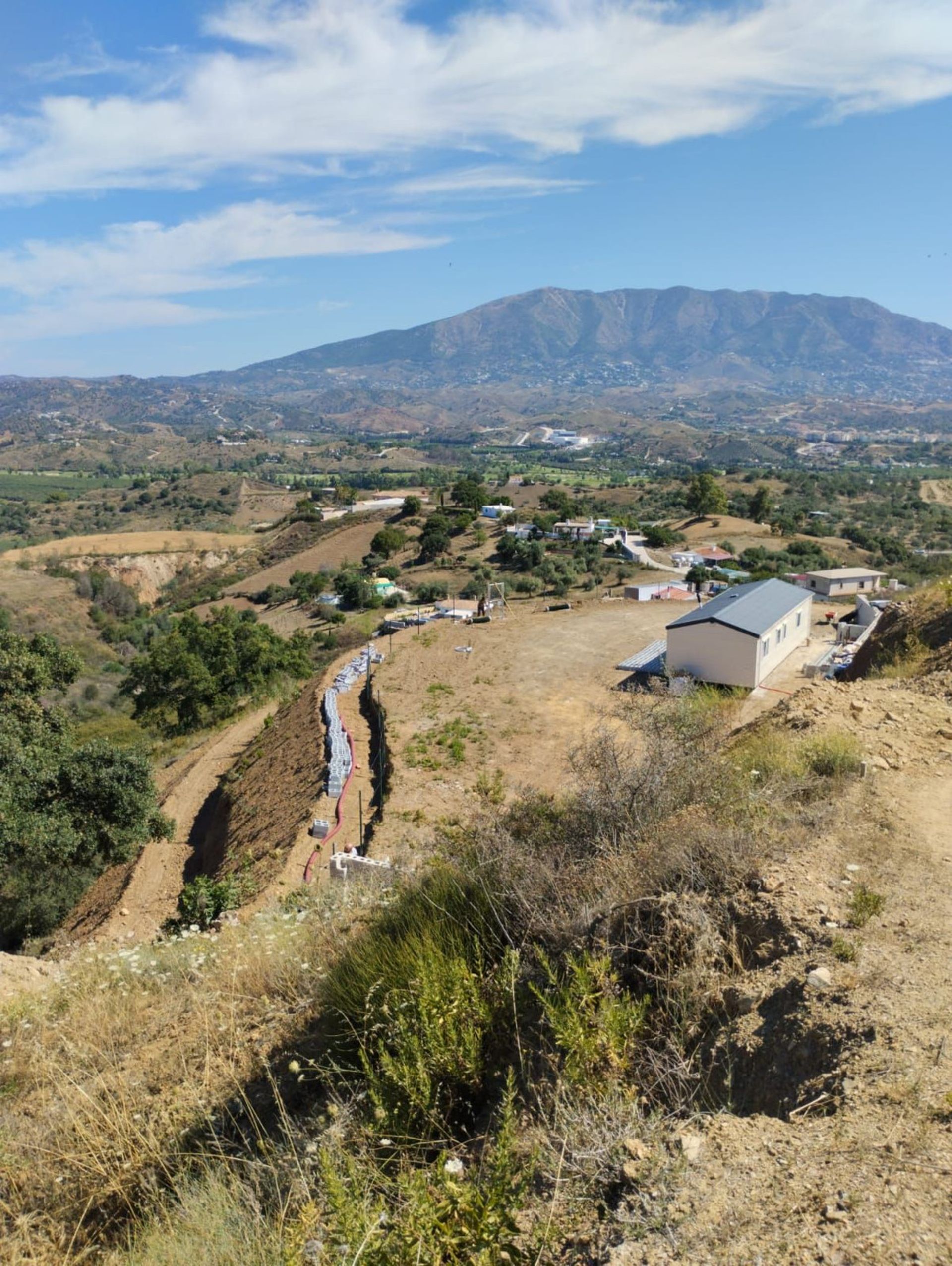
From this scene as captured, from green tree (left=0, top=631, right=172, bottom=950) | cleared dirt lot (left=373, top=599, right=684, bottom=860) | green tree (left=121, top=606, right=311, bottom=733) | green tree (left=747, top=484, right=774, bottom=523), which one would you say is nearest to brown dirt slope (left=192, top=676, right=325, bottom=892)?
green tree (left=0, top=631, right=172, bottom=950)

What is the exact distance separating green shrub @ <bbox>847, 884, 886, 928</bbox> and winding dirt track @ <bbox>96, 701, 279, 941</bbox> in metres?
6.81

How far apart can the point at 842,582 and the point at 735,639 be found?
21.5 meters

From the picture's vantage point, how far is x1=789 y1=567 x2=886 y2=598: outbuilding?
39.1m

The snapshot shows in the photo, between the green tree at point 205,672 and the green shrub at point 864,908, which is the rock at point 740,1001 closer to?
the green shrub at point 864,908

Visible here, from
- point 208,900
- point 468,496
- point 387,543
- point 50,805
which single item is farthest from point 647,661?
point 468,496

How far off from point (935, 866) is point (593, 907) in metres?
2.16


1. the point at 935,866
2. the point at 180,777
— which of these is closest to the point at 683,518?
the point at 180,777

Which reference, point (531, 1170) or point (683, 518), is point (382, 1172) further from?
point (683, 518)

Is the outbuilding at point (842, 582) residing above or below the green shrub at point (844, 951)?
below

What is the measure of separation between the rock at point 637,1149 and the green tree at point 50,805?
1076 cm

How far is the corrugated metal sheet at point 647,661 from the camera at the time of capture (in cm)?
2338

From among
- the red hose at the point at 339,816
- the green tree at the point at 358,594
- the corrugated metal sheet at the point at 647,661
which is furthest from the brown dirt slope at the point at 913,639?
the green tree at the point at 358,594

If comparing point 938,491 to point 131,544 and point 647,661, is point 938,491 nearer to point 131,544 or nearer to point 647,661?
point 131,544

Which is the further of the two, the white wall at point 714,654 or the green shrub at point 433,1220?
the white wall at point 714,654
